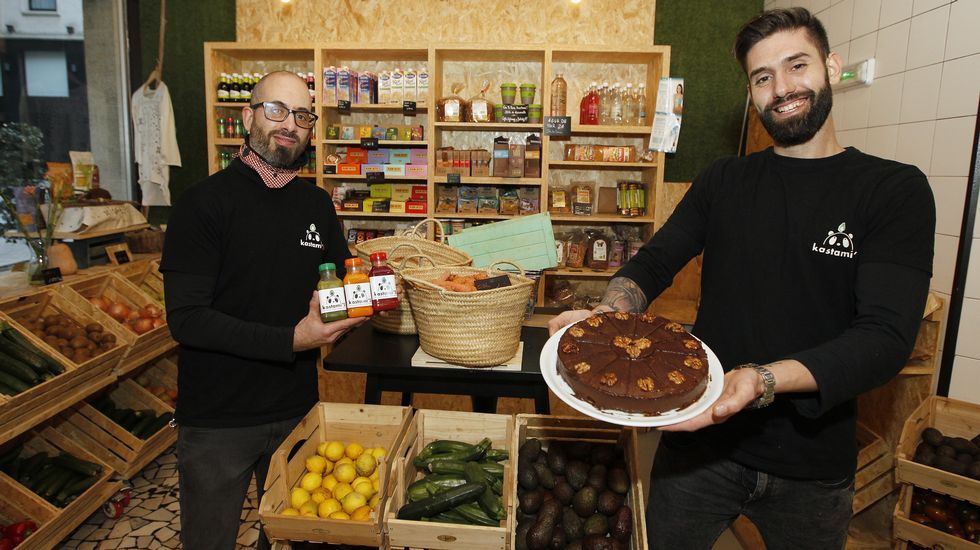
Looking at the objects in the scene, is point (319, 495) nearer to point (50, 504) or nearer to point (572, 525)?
point (572, 525)

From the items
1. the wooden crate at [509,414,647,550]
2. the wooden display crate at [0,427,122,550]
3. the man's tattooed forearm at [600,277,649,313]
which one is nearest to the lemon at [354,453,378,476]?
the wooden crate at [509,414,647,550]

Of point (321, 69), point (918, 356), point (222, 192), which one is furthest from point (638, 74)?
point (222, 192)

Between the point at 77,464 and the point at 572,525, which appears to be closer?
the point at 572,525

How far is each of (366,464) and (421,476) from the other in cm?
19

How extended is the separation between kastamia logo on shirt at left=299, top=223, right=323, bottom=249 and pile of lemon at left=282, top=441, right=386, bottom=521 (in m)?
0.67

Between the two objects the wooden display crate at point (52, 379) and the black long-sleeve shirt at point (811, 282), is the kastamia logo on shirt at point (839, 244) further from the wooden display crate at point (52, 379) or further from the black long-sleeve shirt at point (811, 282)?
the wooden display crate at point (52, 379)

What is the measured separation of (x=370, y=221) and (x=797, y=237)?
4.08 metres

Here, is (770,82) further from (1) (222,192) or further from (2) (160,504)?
(2) (160,504)

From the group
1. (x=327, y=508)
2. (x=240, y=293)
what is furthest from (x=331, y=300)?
(x=327, y=508)

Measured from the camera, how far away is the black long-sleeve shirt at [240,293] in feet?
5.66

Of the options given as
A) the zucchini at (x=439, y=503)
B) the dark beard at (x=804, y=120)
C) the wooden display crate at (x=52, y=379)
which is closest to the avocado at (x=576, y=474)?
the zucchini at (x=439, y=503)

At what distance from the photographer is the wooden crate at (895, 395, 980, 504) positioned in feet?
7.26

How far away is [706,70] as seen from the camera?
4.83 meters

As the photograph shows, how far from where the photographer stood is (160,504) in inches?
122
